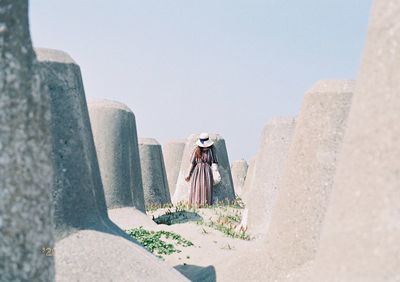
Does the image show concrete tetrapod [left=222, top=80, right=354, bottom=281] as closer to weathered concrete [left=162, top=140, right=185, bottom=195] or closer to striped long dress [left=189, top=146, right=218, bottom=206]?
striped long dress [left=189, top=146, right=218, bottom=206]

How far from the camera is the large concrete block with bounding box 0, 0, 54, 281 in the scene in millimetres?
1702

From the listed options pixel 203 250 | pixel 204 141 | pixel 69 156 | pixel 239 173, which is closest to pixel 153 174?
pixel 204 141

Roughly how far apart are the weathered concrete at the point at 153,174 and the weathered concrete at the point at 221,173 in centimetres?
113

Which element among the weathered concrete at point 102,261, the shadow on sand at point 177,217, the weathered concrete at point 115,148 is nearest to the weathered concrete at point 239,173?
the shadow on sand at point 177,217

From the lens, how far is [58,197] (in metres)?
4.02

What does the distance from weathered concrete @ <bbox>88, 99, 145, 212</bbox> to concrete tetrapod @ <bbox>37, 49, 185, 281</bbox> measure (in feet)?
14.1

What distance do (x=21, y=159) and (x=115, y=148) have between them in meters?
7.39

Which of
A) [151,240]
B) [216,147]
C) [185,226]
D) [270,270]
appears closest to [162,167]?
[216,147]

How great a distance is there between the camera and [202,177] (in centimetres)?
1385

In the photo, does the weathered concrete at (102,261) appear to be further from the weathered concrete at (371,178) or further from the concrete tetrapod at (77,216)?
the weathered concrete at (371,178)

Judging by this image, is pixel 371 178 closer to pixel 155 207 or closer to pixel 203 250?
pixel 203 250

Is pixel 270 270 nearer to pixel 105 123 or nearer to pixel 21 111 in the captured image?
pixel 21 111

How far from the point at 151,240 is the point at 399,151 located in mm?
6835

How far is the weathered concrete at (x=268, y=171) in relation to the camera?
960 centimetres
